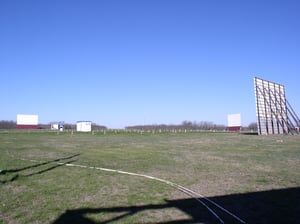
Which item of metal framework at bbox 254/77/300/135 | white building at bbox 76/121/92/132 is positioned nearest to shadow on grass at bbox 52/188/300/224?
metal framework at bbox 254/77/300/135

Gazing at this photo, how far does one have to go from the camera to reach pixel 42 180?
9648mm

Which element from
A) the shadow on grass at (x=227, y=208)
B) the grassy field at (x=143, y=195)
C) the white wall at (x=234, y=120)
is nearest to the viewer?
the shadow on grass at (x=227, y=208)

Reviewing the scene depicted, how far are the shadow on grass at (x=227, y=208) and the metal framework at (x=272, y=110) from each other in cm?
3933

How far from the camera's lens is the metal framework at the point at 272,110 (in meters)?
45.4

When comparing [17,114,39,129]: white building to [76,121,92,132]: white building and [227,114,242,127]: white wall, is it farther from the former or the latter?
[227,114,242,127]: white wall

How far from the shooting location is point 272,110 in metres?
47.7

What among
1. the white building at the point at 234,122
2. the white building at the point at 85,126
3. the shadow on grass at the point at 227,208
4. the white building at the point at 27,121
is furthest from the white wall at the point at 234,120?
the shadow on grass at the point at 227,208

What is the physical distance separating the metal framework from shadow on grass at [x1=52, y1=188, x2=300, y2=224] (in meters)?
39.3

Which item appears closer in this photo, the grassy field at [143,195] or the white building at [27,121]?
the grassy field at [143,195]

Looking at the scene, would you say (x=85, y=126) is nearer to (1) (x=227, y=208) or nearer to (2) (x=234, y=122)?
(2) (x=234, y=122)

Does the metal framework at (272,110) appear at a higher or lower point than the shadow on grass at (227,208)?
higher

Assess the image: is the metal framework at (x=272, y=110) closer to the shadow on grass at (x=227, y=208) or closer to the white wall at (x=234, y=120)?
the white wall at (x=234, y=120)

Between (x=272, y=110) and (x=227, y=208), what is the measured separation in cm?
4451

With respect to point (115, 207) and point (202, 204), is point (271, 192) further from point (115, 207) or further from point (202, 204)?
point (115, 207)
